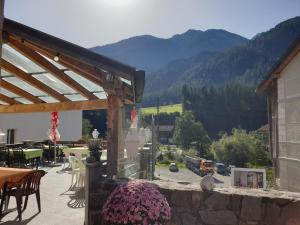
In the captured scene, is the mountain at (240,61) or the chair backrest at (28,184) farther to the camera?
the mountain at (240,61)

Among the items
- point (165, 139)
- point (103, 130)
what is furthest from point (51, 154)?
point (165, 139)

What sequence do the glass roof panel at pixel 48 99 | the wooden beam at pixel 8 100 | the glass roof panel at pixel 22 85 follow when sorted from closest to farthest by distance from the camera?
1. the glass roof panel at pixel 22 85
2. the glass roof panel at pixel 48 99
3. the wooden beam at pixel 8 100

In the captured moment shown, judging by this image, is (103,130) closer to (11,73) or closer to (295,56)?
(295,56)

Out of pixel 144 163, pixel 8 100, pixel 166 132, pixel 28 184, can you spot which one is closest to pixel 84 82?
pixel 28 184

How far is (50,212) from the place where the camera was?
580cm

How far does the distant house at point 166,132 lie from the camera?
2931 inches

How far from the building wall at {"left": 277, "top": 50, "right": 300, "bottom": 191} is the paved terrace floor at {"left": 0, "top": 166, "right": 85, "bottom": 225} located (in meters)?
7.40

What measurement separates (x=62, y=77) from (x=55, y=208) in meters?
2.66

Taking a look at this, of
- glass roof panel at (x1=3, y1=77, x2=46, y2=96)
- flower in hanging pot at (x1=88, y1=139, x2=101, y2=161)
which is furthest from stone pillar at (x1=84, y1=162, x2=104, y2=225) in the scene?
glass roof panel at (x1=3, y1=77, x2=46, y2=96)

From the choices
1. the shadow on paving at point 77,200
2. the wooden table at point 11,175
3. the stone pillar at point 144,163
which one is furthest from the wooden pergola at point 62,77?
the stone pillar at point 144,163

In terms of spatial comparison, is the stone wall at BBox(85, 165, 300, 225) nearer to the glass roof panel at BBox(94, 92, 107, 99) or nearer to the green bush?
the glass roof panel at BBox(94, 92, 107, 99)

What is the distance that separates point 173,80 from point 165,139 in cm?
7228

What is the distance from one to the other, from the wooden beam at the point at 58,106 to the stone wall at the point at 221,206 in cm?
332

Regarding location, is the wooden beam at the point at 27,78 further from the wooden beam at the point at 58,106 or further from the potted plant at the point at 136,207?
the potted plant at the point at 136,207
